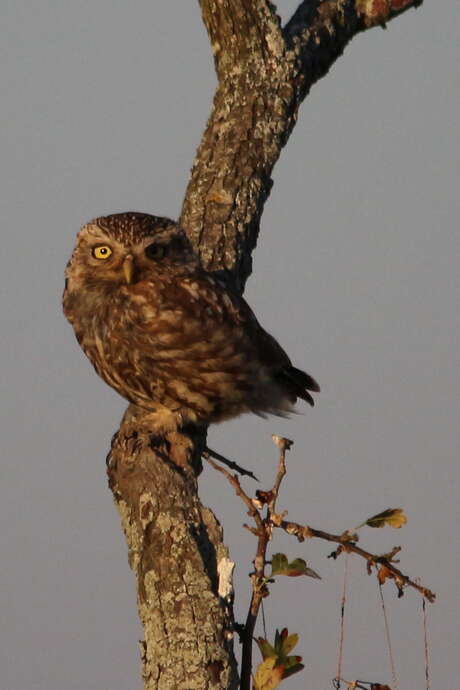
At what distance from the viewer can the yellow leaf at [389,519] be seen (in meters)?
3.92

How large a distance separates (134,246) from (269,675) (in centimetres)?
300

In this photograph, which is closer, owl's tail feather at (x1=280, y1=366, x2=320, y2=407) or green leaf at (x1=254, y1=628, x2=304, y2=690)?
green leaf at (x1=254, y1=628, x2=304, y2=690)

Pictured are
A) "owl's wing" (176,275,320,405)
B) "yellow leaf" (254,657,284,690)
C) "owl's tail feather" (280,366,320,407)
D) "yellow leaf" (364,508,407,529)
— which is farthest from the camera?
"owl's tail feather" (280,366,320,407)

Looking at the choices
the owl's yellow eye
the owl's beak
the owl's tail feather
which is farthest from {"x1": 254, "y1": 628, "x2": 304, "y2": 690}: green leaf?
the owl's tail feather

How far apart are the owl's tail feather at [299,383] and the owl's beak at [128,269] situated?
1.16 metres

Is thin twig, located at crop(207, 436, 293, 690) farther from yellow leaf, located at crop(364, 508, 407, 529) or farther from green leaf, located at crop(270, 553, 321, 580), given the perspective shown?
yellow leaf, located at crop(364, 508, 407, 529)

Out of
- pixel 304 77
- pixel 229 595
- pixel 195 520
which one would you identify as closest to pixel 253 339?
pixel 304 77

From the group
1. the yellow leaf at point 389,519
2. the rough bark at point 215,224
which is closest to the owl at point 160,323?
the rough bark at point 215,224

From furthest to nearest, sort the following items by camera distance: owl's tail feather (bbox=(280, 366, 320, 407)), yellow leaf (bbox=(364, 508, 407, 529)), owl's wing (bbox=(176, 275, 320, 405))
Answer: owl's tail feather (bbox=(280, 366, 320, 407)), owl's wing (bbox=(176, 275, 320, 405)), yellow leaf (bbox=(364, 508, 407, 529))

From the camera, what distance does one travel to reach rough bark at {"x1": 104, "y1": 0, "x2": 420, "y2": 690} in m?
4.16

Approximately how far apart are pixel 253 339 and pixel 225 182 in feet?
2.77

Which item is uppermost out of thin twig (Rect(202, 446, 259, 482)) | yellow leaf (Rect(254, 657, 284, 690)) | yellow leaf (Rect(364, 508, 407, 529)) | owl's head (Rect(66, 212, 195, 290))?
owl's head (Rect(66, 212, 195, 290))

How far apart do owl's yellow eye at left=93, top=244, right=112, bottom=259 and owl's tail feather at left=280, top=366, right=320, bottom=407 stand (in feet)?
4.05

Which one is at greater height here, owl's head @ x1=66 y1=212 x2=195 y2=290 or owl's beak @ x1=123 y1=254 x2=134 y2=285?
owl's head @ x1=66 y1=212 x2=195 y2=290
